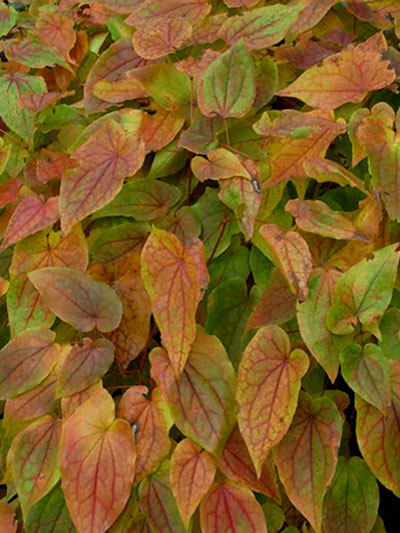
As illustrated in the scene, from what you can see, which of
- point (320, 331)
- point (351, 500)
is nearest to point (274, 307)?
point (320, 331)

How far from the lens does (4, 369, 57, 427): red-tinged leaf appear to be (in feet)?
4.19

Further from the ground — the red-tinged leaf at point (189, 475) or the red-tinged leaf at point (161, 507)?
the red-tinged leaf at point (189, 475)

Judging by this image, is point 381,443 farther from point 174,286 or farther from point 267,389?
point 174,286

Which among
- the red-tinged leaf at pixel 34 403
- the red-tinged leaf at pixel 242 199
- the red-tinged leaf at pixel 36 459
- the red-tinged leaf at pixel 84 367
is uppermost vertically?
the red-tinged leaf at pixel 242 199

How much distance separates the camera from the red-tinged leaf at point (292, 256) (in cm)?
118

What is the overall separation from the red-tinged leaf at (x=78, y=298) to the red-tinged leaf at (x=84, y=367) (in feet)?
0.10

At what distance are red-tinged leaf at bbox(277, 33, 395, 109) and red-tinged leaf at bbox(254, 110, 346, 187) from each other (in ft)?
0.16

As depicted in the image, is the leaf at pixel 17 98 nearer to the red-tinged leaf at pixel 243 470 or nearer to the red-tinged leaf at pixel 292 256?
the red-tinged leaf at pixel 292 256

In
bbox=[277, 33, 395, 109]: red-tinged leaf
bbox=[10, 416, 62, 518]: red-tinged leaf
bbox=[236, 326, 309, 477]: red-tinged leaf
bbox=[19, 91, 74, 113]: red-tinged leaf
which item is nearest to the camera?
bbox=[236, 326, 309, 477]: red-tinged leaf

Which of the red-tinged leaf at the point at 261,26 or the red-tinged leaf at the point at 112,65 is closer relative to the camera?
the red-tinged leaf at the point at 261,26

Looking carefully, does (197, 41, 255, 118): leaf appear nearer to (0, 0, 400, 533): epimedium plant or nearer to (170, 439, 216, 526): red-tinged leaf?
(0, 0, 400, 533): epimedium plant

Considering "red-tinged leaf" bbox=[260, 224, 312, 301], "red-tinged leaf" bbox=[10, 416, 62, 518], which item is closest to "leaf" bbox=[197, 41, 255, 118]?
"red-tinged leaf" bbox=[260, 224, 312, 301]

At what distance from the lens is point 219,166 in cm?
129

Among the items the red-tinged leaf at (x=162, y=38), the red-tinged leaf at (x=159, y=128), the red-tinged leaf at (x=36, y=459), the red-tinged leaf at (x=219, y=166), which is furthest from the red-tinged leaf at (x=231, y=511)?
the red-tinged leaf at (x=162, y=38)
